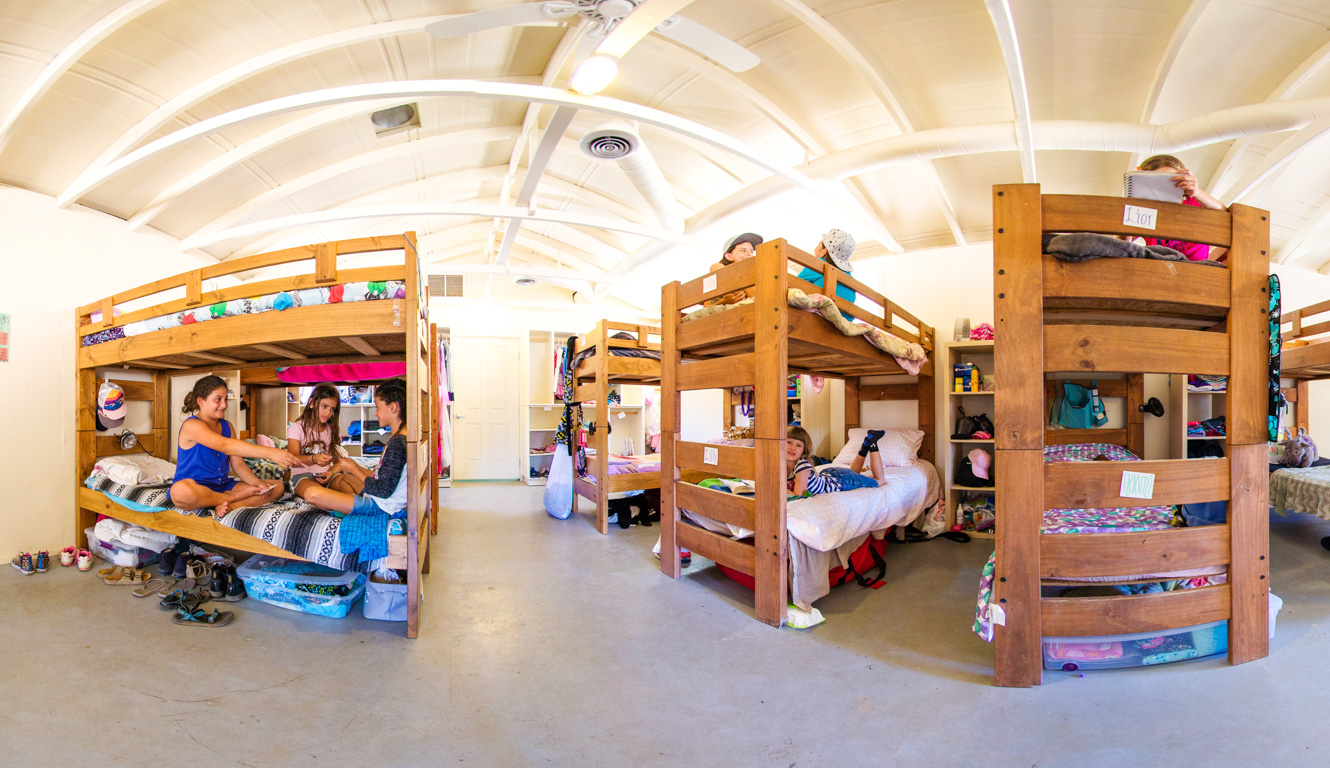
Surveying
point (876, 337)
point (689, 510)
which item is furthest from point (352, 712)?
point (876, 337)

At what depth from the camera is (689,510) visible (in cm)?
333

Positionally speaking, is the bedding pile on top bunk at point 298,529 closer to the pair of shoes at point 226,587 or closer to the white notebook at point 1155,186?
the pair of shoes at point 226,587

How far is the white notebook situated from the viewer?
2.15m

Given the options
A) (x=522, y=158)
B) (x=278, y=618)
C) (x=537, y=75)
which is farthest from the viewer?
(x=522, y=158)

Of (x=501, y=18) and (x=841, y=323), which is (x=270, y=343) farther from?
(x=841, y=323)

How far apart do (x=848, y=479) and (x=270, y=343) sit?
11.7 ft

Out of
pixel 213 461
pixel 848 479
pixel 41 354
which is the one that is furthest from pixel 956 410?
pixel 41 354

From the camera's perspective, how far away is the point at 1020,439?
197 cm

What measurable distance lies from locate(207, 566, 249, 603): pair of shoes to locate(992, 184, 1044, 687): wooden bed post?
3.78 meters

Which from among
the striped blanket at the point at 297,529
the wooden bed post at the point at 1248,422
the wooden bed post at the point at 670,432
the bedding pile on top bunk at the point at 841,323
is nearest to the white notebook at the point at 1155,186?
the wooden bed post at the point at 1248,422

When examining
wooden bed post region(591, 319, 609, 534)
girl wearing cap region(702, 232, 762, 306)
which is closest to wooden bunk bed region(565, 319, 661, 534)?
wooden bed post region(591, 319, 609, 534)

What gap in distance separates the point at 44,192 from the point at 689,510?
17.3 ft

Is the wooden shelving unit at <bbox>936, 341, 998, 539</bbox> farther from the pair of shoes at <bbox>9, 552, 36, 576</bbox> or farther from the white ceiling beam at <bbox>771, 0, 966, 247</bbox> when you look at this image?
the pair of shoes at <bbox>9, 552, 36, 576</bbox>

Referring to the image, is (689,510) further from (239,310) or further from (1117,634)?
(239,310)
